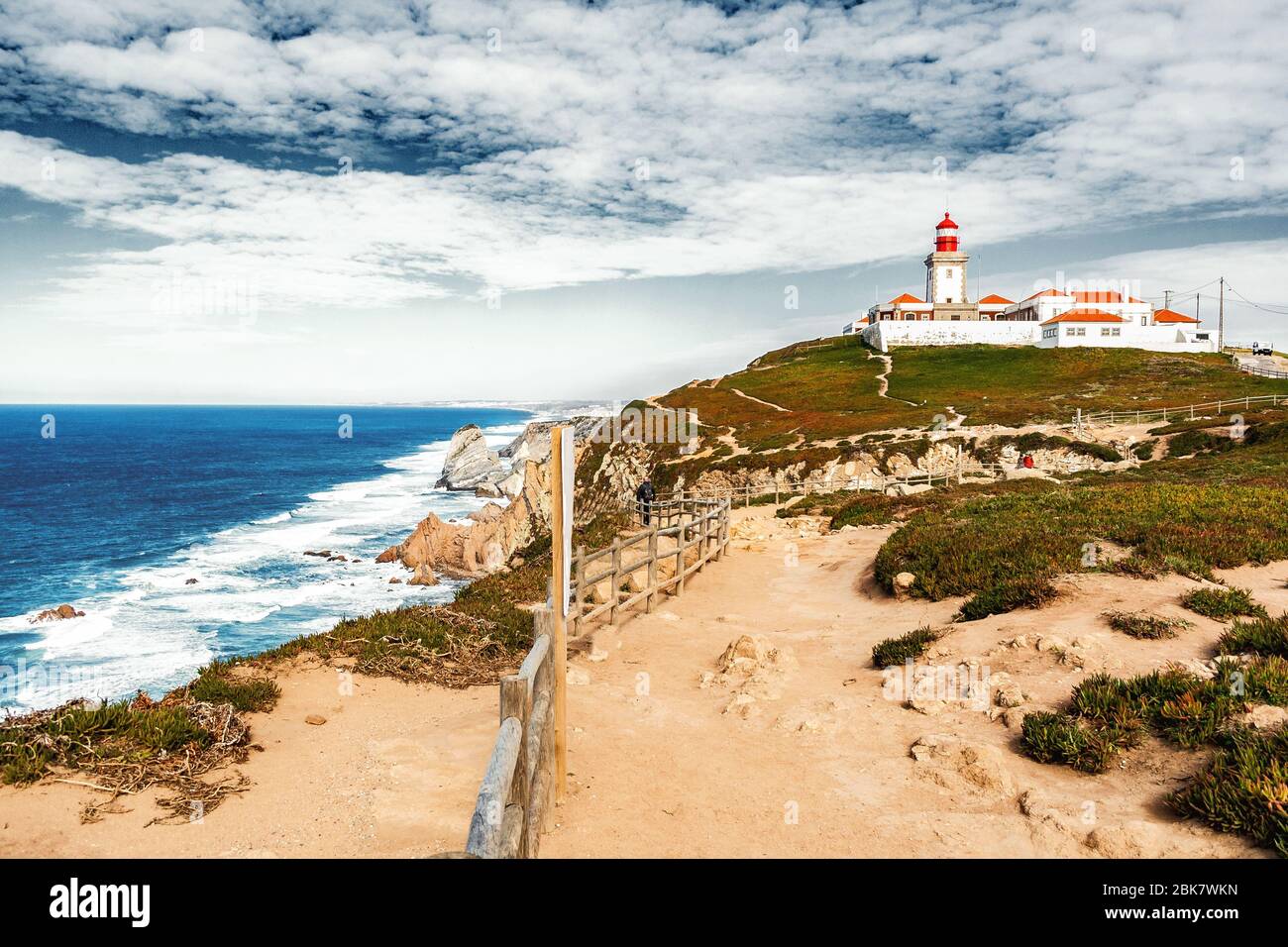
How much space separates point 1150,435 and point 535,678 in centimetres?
4538

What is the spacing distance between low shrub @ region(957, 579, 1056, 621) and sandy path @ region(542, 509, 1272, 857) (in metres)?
0.33

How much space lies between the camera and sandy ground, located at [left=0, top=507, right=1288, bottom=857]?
5.86 meters

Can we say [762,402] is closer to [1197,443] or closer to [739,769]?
[1197,443]

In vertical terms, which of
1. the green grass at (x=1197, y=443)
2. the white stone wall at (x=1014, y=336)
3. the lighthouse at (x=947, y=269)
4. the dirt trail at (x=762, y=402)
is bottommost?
the green grass at (x=1197, y=443)

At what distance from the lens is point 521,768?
5016 mm

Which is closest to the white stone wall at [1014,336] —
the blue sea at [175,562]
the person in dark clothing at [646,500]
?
the blue sea at [175,562]

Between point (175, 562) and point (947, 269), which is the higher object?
point (947, 269)

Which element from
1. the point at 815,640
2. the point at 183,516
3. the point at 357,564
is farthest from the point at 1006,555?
the point at 183,516

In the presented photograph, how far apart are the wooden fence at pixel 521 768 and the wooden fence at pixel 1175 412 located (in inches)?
1860

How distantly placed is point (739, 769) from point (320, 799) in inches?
165

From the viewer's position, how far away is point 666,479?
47062mm

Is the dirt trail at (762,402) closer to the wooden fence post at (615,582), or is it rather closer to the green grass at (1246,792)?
the wooden fence post at (615,582)

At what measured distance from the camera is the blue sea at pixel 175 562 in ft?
90.6

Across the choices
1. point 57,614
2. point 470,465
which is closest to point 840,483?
point 57,614
